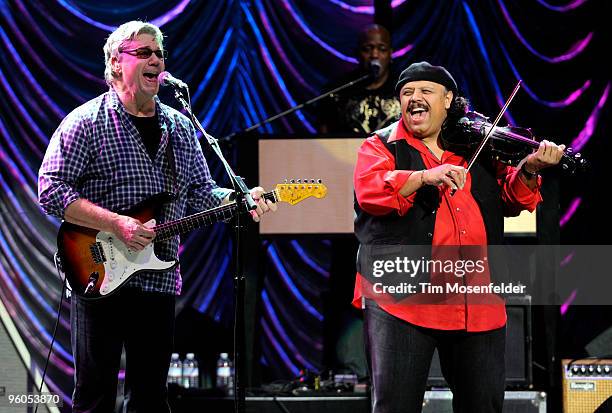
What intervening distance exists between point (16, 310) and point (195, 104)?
6.37 ft

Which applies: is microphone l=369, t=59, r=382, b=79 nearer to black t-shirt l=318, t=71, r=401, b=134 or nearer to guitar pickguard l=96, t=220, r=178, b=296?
black t-shirt l=318, t=71, r=401, b=134

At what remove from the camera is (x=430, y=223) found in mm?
3676

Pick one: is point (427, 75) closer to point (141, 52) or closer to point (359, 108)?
point (141, 52)

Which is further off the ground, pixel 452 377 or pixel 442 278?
pixel 442 278

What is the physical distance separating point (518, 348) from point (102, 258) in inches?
98.0

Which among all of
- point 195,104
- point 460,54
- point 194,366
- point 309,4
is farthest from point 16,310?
point 460,54

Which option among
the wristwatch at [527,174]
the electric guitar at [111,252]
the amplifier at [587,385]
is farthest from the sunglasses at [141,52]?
the amplifier at [587,385]

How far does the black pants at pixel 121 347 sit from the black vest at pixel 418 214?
0.94 metres

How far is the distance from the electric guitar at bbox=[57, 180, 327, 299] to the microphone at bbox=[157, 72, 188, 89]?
50 cm

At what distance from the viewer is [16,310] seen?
6.70 metres

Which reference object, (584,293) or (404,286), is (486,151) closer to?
(404,286)

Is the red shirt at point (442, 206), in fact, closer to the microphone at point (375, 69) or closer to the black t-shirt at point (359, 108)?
the microphone at point (375, 69)

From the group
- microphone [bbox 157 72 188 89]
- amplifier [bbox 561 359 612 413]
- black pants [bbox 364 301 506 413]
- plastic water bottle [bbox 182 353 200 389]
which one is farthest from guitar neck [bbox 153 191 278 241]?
amplifier [bbox 561 359 612 413]

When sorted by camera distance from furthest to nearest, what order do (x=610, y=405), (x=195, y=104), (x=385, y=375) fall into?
(x=195, y=104), (x=610, y=405), (x=385, y=375)
